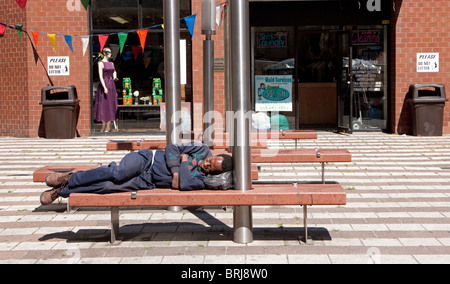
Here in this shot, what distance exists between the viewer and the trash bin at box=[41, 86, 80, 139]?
15922mm

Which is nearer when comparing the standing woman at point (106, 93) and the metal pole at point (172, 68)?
the metal pole at point (172, 68)

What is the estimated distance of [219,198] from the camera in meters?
5.96

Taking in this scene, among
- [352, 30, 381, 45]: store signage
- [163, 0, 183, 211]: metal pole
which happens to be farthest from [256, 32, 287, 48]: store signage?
[163, 0, 183, 211]: metal pole

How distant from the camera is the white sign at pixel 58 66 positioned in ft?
53.5

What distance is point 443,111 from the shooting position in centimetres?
A: 1598

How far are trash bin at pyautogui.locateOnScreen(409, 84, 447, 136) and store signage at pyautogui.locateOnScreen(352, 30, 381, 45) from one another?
5.32ft

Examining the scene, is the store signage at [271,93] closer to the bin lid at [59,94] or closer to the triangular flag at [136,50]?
the triangular flag at [136,50]

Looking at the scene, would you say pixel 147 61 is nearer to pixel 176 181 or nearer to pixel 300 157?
pixel 300 157

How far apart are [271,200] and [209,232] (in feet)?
3.57

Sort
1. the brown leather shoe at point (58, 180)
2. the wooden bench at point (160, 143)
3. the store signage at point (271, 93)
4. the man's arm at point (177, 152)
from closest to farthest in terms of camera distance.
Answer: the man's arm at point (177, 152), the brown leather shoe at point (58, 180), the wooden bench at point (160, 143), the store signage at point (271, 93)

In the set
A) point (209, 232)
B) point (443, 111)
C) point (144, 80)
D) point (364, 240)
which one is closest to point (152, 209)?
point (209, 232)

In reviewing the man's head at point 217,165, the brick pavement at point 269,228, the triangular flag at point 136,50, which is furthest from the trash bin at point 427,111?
the man's head at point 217,165

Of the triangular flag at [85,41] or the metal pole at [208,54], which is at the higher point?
the triangular flag at [85,41]

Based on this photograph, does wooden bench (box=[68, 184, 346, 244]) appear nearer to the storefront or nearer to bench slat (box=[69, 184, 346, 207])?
bench slat (box=[69, 184, 346, 207])
